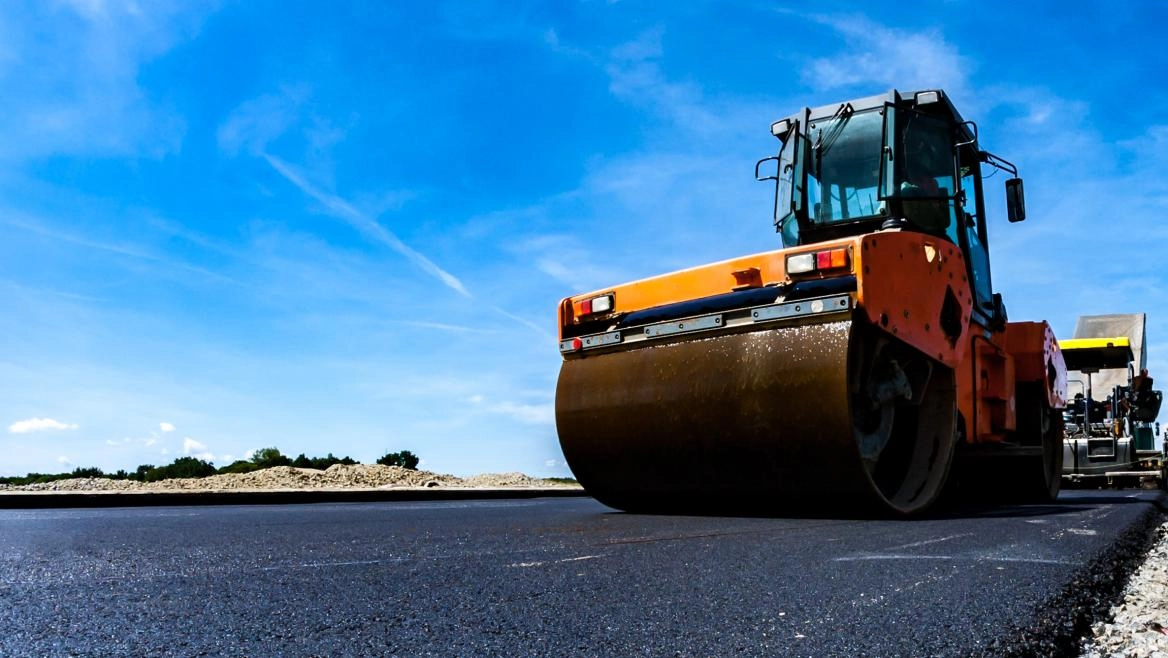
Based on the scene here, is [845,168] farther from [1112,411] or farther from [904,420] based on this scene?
[1112,411]

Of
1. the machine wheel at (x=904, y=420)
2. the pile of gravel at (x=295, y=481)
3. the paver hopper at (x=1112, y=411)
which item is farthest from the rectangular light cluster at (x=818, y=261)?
the paver hopper at (x=1112, y=411)

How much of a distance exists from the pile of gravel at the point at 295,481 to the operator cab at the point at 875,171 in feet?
21.8

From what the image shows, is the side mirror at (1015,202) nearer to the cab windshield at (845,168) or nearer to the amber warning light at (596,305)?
the cab windshield at (845,168)

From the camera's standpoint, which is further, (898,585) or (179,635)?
(898,585)

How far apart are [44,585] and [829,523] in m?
3.37

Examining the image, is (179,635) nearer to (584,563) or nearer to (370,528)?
(584,563)

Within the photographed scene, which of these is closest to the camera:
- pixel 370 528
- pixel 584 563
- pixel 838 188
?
pixel 584 563

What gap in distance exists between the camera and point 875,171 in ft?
20.6

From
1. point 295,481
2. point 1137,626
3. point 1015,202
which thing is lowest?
point 295,481

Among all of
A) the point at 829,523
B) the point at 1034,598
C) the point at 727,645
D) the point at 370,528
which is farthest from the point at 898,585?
the point at 370,528

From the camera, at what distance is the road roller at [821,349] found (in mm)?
4902

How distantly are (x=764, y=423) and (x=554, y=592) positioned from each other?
9.08ft

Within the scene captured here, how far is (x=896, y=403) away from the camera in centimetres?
561

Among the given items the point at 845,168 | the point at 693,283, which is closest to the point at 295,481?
the point at 693,283
